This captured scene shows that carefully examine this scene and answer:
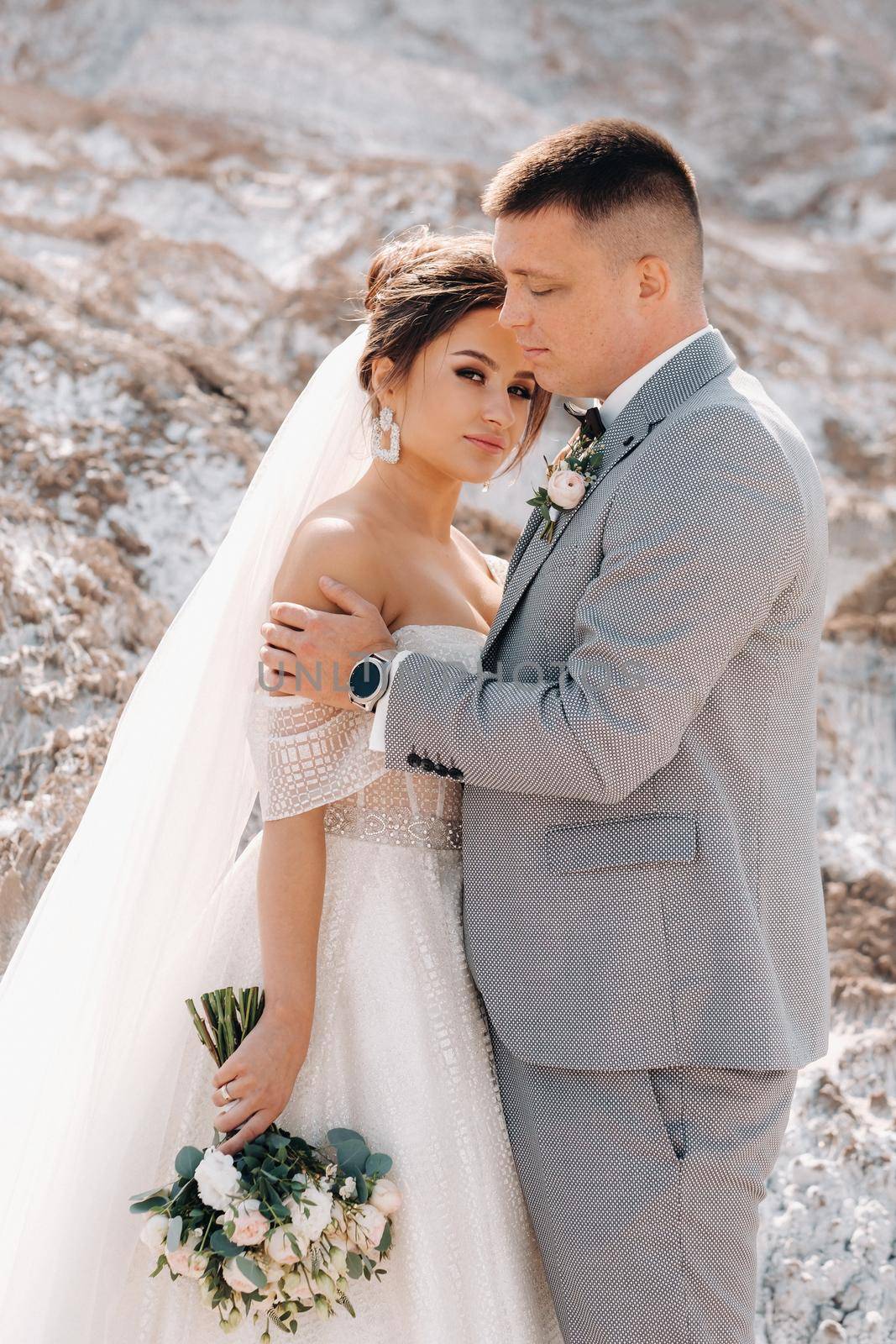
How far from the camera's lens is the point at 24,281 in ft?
23.0

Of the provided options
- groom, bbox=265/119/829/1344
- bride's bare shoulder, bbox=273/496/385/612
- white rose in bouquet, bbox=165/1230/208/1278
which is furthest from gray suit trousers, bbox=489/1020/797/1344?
bride's bare shoulder, bbox=273/496/385/612

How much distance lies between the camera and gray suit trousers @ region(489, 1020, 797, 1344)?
102 inches

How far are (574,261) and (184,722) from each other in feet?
4.33

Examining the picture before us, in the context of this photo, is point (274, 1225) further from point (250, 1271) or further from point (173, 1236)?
point (173, 1236)

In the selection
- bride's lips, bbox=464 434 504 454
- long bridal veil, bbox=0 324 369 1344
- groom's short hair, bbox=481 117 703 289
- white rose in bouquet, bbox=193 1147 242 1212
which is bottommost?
white rose in bouquet, bbox=193 1147 242 1212

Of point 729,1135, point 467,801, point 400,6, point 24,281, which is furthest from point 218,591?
point 400,6

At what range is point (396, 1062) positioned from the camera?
114 inches

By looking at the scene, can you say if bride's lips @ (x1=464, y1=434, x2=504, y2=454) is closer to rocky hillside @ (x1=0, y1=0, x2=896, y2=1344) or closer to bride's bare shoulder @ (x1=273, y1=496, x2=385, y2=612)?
bride's bare shoulder @ (x1=273, y1=496, x2=385, y2=612)

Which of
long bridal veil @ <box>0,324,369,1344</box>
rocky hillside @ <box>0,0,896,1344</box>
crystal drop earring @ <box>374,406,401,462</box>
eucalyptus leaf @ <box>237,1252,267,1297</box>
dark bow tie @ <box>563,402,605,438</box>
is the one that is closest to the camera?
eucalyptus leaf @ <box>237,1252,267,1297</box>

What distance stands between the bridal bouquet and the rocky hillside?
5.53 feet

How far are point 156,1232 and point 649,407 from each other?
1.86m

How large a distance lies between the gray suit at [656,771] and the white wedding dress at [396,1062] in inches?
4.3

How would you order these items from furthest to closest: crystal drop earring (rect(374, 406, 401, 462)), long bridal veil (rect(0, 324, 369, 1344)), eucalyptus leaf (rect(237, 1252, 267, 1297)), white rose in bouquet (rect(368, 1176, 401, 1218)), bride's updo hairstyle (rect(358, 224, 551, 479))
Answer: crystal drop earring (rect(374, 406, 401, 462))
bride's updo hairstyle (rect(358, 224, 551, 479))
long bridal veil (rect(0, 324, 369, 1344))
white rose in bouquet (rect(368, 1176, 401, 1218))
eucalyptus leaf (rect(237, 1252, 267, 1297))

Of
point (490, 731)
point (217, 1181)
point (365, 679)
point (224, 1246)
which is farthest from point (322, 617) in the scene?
point (224, 1246)
